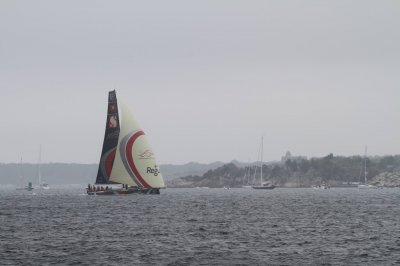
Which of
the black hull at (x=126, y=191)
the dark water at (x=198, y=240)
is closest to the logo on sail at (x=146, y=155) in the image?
the black hull at (x=126, y=191)

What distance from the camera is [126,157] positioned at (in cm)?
13938

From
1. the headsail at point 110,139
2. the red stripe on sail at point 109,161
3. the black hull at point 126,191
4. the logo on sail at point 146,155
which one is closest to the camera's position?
the logo on sail at point 146,155

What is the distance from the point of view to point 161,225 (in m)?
77.2

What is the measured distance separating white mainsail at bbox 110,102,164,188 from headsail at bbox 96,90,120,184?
1888 millimetres

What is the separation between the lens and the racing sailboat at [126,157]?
13912cm

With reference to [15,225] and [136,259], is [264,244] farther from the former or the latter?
[15,225]

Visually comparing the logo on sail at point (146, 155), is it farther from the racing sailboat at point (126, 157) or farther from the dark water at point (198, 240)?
the dark water at point (198, 240)

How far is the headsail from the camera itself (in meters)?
142

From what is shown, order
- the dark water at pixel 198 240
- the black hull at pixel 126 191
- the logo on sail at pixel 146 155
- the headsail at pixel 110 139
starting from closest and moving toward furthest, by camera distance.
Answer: the dark water at pixel 198 240
the logo on sail at pixel 146 155
the headsail at pixel 110 139
the black hull at pixel 126 191

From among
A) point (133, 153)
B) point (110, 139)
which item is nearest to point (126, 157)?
point (133, 153)

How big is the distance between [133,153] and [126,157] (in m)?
1.56

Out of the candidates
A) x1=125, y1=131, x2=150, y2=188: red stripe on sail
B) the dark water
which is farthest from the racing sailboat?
the dark water

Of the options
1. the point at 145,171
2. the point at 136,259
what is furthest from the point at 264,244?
the point at 145,171

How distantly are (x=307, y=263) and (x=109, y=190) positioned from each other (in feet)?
336
